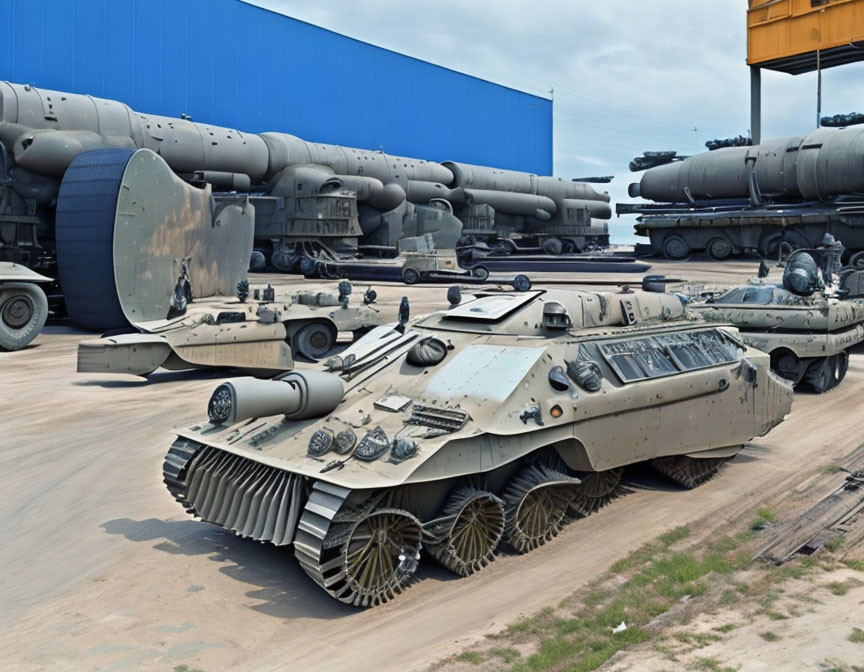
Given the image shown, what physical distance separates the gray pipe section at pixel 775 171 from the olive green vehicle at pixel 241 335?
20.6 meters

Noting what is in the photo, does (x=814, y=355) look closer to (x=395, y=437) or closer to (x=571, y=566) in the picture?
(x=571, y=566)

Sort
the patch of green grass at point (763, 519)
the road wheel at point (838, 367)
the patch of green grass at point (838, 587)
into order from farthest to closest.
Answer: the road wheel at point (838, 367), the patch of green grass at point (763, 519), the patch of green grass at point (838, 587)

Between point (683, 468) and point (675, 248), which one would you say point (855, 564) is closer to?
point (683, 468)

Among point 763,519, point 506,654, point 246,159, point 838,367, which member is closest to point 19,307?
point 763,519

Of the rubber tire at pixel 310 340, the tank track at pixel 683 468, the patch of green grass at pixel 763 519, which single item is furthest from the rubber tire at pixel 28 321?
the patch of green grass at pixel 763 519

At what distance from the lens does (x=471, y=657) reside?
555 cm

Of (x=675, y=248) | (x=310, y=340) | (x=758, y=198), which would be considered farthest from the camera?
(x=675, y=248)

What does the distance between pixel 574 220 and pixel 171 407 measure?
38.3m

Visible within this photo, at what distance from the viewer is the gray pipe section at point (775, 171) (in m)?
31.2

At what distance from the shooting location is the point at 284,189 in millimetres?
33906

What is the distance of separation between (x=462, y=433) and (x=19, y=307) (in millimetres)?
14204

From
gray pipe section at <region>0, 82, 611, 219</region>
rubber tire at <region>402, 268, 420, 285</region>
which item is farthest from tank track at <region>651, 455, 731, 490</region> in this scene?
rubber tire at <region>402, 268, 420, 285</region>

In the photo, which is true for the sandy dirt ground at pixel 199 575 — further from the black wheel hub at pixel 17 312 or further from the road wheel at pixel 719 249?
the road wheel at pixel 719 249

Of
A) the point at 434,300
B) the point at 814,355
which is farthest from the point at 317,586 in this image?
the point at 434,300
